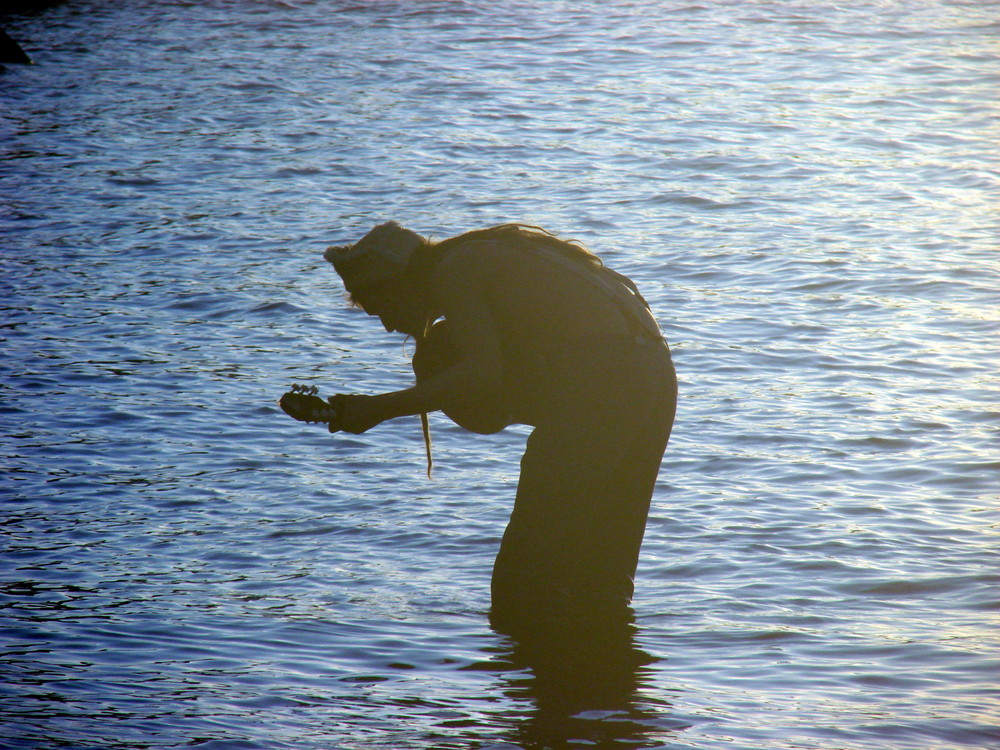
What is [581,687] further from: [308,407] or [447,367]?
[308,407]

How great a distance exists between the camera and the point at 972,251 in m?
12.2

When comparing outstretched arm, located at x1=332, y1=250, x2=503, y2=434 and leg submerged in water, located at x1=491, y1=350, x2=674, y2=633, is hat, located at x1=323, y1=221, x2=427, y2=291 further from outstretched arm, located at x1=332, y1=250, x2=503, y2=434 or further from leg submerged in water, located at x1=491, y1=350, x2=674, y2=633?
leg submerged in water, located at x1=491, y1=350, x2=674, y2=633

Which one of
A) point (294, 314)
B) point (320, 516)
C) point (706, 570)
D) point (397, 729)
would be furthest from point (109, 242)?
point (397, 729)

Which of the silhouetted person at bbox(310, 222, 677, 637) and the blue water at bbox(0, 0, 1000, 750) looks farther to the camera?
the blue water at bbox(0, 0, 1000, 750)

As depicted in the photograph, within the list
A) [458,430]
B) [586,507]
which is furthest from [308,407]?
[458,430]

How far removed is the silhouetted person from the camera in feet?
14.7

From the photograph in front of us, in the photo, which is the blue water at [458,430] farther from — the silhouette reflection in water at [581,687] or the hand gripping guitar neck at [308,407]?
the hand gripping guitar neck at [308,407]

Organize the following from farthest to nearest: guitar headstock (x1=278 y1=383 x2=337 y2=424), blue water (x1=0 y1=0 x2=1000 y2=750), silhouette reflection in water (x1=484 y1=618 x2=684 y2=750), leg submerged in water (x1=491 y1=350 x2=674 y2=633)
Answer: blue water (x1=0 y1=0 x2=1000 y2=750), leg submerged in water (x1=491 y1=350 x2=674 y2=633), silhouette reflection in water (x1=484 y1=618 x2=684 y2=750), guitar headstock (x1=278 y1=383 x2=337 y2=424)

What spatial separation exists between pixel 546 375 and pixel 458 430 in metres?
4.06

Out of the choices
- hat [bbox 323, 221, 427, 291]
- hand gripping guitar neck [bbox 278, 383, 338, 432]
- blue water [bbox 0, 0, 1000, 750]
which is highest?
hat [bbox 323, 221, 427, 291]

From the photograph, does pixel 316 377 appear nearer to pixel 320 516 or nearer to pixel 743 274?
pixel 320 516

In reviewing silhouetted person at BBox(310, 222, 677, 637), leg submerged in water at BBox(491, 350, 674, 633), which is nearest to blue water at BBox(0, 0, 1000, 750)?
leg submerged in water at BBox(491, 350, 674, 633)

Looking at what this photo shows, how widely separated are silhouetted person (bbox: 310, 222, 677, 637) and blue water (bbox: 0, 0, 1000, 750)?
24.3 inches

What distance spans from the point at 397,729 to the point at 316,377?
17.2ft
